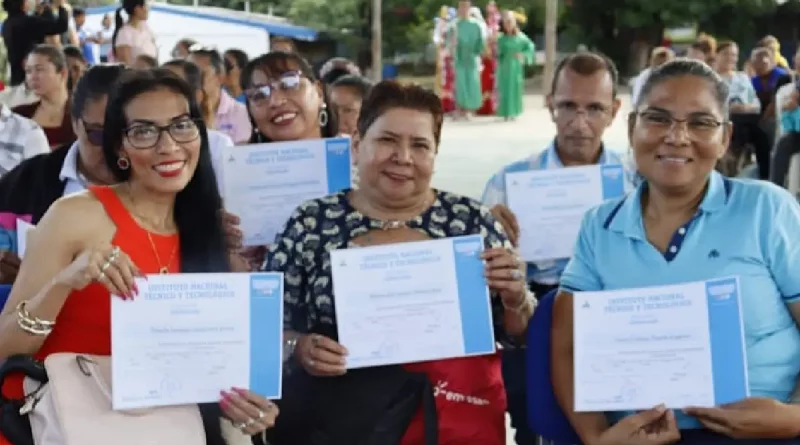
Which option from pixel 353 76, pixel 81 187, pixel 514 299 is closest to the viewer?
pixel 514 299

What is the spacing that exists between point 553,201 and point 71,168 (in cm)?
161

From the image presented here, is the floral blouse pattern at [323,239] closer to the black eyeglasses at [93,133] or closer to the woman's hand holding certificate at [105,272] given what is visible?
the woman's hand holding certificate at [105,272]

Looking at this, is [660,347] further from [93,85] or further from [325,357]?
Answer: [93,85]

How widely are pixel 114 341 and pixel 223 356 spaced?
0.25 metres

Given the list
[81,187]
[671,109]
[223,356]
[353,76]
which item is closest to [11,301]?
[223,356]

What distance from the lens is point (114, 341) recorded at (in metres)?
2.35

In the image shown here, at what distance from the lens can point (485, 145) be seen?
14.4 meters

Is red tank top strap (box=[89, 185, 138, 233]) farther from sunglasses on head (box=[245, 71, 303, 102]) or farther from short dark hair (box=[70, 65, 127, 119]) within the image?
sunglasses on head (box=[245, 71, 303, 102])

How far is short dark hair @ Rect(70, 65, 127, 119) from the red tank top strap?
562 mm

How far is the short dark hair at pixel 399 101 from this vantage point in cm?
279

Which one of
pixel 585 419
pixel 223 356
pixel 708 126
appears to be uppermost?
pixel 708 126

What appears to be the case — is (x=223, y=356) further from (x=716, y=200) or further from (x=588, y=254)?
(x=716, y=200)

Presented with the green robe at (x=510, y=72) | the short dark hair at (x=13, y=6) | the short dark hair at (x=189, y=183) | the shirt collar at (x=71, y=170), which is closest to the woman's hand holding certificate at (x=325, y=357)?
the short dark hair at (x=189, y=183)

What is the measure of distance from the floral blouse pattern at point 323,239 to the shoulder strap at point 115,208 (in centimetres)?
41
